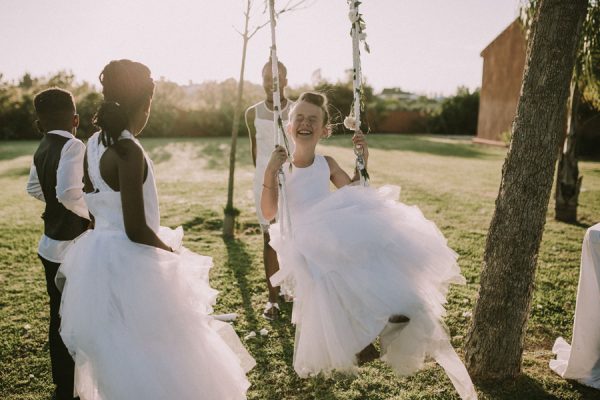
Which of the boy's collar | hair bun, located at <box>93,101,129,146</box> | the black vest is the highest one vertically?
hair bun, located at <box>93,101,129,146</box>

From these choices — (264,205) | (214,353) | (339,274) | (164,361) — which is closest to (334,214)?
(339,274)

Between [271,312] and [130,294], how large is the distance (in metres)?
2.44

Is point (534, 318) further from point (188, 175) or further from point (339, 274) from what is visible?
point (188, 175)

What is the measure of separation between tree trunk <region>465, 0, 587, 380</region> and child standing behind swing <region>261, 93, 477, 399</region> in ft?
1.89

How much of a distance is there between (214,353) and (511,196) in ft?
7.13

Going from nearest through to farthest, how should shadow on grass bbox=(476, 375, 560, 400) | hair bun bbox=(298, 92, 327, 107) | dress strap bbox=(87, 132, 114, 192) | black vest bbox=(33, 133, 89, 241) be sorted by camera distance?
dress strap bbox=(87, 132, 114, 192)
black vest bbox=(33, 133, 89, 241)
shadow on grass bbox=(476, 375, 560, 400)
hair bun bbox=(298, 92, 327, 107)

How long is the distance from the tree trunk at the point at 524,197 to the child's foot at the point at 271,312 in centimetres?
177

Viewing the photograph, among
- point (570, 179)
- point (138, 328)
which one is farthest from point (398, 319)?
point (570, 179)

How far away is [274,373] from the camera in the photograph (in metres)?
3.54

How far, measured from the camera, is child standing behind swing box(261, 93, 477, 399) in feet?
8.14

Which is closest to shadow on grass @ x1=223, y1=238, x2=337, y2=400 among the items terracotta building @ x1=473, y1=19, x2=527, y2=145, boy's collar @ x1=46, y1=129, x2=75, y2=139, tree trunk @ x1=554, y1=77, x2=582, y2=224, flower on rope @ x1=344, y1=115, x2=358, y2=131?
flower on rope @ x1=344, y1=115, x2=358, y2=131

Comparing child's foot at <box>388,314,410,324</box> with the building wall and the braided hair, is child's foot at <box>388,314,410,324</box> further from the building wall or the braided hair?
the building wall

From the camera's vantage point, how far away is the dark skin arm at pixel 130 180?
6.95 ft

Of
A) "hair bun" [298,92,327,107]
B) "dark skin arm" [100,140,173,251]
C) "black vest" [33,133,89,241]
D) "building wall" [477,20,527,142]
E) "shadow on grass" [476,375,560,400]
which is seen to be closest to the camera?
"dark skin arm" [100,140,173,251]
